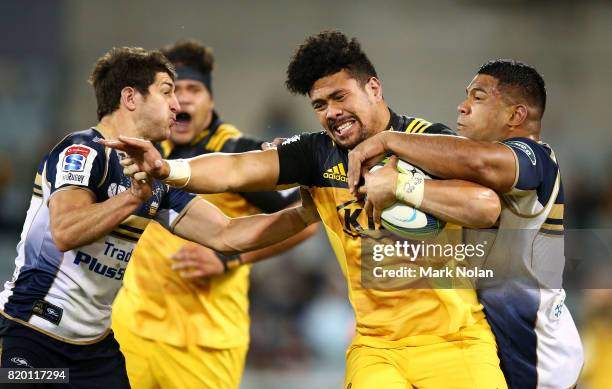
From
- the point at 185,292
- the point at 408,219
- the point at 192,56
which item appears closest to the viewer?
the point at 408,219

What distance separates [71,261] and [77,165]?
22.0 inches

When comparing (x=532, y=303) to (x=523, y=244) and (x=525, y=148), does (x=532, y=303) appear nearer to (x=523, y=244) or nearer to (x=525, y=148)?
(x=523, y=244)

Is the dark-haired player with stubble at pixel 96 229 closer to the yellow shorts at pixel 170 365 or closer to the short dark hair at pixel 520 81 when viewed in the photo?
the yellow shorts at pixel 170 365

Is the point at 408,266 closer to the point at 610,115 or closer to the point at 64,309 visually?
the point at 64,309

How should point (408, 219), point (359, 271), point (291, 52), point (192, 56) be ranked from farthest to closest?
point (291, 52) < point (192, 56) < point (359, 271) < point (408, 219)

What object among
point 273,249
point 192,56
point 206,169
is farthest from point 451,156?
point 192,56

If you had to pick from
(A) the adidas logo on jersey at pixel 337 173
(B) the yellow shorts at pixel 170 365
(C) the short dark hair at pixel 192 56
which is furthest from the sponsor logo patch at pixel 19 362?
(C) the short dark hair at pixel 192 56

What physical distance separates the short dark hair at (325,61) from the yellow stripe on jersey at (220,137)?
195 cm

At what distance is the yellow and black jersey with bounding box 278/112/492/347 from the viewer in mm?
5020

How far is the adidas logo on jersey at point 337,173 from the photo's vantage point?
16.8 ft

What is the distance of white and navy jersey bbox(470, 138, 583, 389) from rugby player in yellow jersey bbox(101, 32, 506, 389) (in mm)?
109

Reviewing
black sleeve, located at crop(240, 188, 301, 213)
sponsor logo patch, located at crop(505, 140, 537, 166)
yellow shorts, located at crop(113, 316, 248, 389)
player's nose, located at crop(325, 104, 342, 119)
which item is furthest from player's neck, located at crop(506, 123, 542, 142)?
yellow shorts, located at crop(113, 316, 248, 389)

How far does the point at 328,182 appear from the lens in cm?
519

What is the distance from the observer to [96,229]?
473 cm
